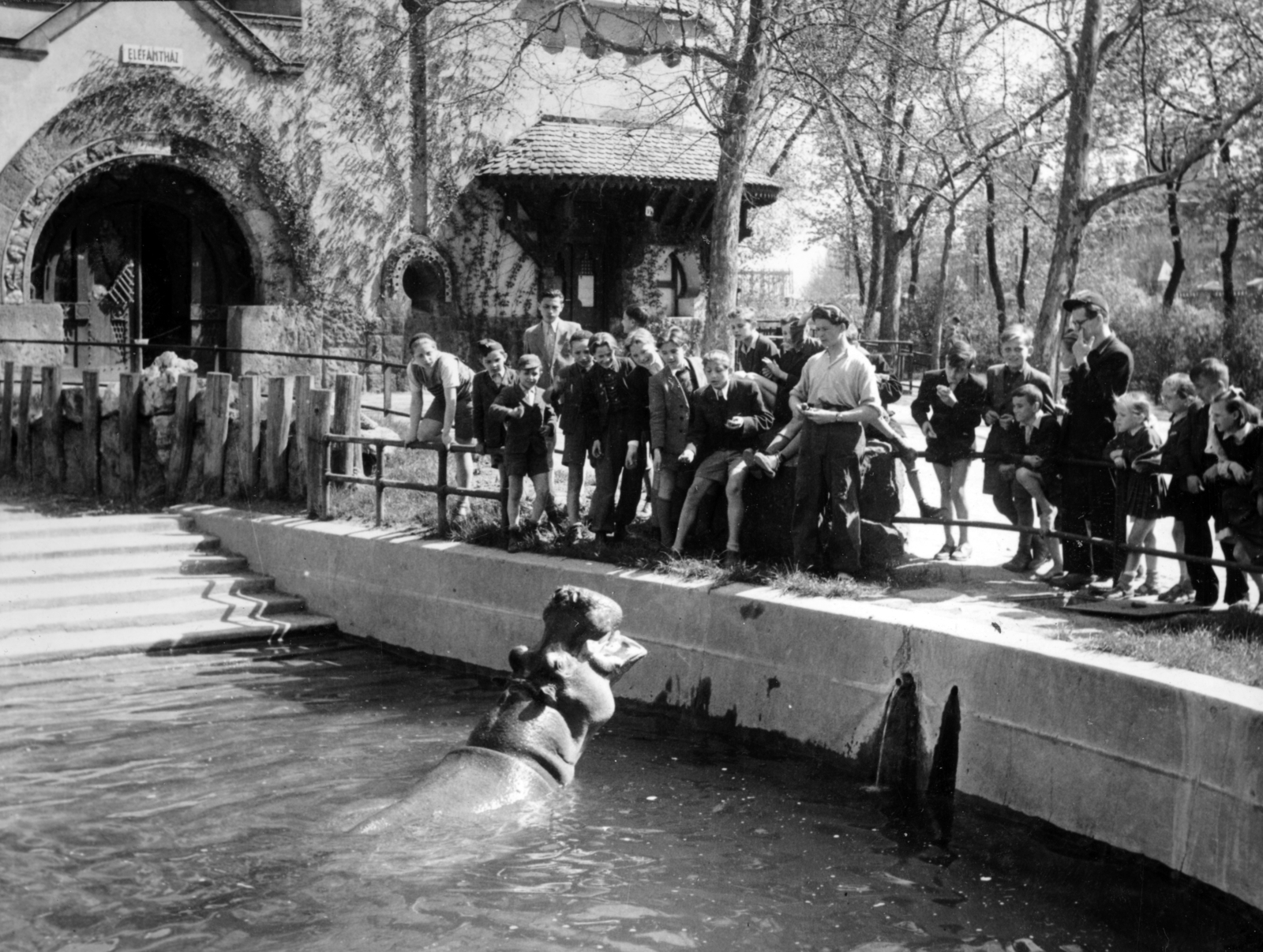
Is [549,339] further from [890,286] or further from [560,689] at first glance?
[890,286]

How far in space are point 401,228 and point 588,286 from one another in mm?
3551

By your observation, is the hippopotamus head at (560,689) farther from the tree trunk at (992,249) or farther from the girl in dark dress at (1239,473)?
the tree trunk at (992,249)

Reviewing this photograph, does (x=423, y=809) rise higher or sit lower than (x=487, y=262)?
lower

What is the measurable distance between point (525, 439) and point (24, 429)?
6.96 m

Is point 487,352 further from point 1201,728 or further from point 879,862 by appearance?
point 1201,728

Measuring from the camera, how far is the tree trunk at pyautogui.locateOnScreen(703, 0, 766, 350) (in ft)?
49.3

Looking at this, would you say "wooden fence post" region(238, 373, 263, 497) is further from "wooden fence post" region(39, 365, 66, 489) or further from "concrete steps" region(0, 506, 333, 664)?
"wooden fence post" region(39, 365, 66, 489)

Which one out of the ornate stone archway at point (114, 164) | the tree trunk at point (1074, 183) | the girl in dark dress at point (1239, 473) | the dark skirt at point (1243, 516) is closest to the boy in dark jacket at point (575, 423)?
the girl in dark dress at point (1239, 473)

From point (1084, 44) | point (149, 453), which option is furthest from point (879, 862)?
point (1084, 44)

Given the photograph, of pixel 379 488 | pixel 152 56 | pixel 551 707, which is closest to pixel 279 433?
pixel 379 488

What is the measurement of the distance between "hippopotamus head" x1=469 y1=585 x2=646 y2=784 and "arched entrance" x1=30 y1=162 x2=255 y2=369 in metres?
14.5

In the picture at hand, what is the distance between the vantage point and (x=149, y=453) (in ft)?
50.5

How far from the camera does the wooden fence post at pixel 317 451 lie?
13867 mm

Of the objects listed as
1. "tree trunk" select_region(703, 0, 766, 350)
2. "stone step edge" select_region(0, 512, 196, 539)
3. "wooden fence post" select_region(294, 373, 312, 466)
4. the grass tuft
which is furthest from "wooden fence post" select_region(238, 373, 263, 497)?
the grass tuft
